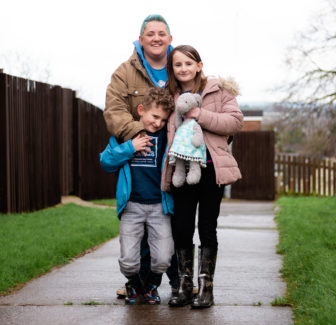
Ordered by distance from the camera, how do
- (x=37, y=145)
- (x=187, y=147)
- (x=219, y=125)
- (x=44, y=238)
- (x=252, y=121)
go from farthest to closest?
1. (x=252, y=121)
2. (x=37, y=145)
3. (x=44, y=238)
4. (x=219, y=125)
5. (x=187, y=147)

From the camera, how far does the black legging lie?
14.2ft

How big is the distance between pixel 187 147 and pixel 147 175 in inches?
17.1

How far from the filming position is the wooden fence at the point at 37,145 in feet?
30.3

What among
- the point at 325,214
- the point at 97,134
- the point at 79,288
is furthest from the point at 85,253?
the point at 97,134

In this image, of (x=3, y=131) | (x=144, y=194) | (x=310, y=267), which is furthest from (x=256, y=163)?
(x=144, y=194)

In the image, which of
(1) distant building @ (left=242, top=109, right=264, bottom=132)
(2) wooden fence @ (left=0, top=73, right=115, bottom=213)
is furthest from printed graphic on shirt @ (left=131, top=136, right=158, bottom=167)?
(1) distant building @ (left=242, top=109, right=264, bottom=132)

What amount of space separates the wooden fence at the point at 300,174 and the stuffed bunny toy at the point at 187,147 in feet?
49.8

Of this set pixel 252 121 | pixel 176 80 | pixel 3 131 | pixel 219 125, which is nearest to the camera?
pixel 219 125

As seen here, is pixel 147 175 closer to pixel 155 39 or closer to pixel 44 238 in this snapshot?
pixel 155 39

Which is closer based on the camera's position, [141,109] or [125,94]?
[141,109]

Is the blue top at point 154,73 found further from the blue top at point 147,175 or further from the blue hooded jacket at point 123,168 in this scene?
the blue hooded jacket at point 123,168

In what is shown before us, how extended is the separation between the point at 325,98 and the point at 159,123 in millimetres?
18622

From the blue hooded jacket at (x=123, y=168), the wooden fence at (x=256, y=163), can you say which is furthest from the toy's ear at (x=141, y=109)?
the wooden fence at (x=256, y=163)

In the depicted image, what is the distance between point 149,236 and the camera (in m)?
4.40
